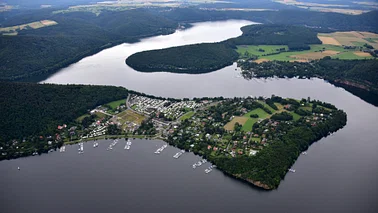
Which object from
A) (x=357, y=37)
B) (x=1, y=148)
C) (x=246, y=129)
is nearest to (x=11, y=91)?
(x=1, y=148)

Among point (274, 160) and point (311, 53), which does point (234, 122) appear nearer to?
point (274, 160)

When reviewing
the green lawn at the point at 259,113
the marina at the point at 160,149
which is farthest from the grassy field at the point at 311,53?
the marina at the point at 160,149

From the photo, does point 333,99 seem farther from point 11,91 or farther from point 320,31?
point 320,31

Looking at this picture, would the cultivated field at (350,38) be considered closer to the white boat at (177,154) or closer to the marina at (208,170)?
the white boat at (177,154)

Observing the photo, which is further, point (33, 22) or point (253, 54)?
point (33, 22)

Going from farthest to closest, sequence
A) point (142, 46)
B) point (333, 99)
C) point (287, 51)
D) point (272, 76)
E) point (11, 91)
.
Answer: point (142, 46)
point (287, 51)
point (272, 76)
point (333, 99)
point (11, 91)

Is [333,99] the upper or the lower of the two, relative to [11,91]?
lower

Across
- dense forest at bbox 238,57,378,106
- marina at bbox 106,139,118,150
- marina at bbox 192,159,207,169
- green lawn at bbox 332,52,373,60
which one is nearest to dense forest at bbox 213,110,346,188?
marina at bbox 192,159,207,169

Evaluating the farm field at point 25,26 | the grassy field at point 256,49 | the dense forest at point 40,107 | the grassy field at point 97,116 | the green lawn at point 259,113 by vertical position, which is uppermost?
the farm field at point 25,26
